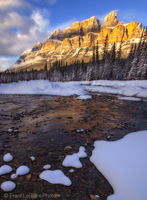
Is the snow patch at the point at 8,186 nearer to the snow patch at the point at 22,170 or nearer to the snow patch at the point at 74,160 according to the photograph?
the snow patch at the point at 22,170

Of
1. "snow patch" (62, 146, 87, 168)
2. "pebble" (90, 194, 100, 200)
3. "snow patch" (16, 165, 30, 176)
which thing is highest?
"snow patch" (16, 165, 30, 176)

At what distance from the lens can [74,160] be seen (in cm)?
315

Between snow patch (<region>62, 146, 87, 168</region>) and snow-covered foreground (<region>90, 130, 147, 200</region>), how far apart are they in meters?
0.36

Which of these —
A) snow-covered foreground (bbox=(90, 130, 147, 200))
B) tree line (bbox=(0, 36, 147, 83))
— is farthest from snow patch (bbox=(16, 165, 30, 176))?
tree line (bbox=(0, 36, 147, 83))

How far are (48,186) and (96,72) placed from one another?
54.4m

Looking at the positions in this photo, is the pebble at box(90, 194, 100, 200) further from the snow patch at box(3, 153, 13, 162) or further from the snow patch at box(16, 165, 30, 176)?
the snow patch at box(3, 153, 13, 162)

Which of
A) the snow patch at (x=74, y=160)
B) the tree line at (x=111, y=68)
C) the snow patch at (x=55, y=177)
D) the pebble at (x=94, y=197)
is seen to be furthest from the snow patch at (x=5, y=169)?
the tree line at (x=111, y=68)

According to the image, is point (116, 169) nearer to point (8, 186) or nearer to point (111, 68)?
point (8, 186)

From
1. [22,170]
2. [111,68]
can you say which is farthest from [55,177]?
[111,68]

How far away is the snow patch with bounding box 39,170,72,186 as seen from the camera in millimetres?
2430

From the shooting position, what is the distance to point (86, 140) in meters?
4.38

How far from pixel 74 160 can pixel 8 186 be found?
5.53ft

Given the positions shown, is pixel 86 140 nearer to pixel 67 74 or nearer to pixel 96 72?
pixel 96 72

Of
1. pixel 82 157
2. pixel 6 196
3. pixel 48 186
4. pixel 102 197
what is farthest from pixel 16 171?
pixel 102 197
